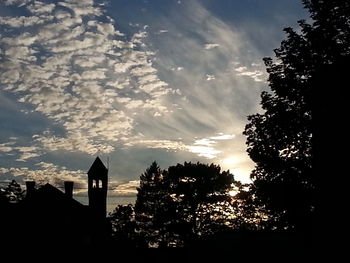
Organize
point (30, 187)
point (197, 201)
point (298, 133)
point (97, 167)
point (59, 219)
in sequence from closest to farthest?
point (298, 133) < point (97, 167) < point (59, 219) < point (30, 187) < point (197, 201)

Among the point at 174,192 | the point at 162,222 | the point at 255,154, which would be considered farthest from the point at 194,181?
the point at 255,154

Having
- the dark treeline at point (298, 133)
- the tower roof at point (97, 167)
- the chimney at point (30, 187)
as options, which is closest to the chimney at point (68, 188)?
the chimney at point (30, 187)

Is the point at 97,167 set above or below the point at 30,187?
above

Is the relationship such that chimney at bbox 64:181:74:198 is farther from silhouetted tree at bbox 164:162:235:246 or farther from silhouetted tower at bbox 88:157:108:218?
silhouetted tree at bbox 164:162:235:246

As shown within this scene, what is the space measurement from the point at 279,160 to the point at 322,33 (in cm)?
A: 855

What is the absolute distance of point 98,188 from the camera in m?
39.8

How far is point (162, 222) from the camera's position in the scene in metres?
61.3

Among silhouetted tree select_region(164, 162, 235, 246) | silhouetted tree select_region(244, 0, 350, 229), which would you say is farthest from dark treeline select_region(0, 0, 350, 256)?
silhouetted tree select_region(164, 162, 235, 246)

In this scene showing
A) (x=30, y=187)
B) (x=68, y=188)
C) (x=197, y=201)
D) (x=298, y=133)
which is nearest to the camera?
(x=298, y=133)

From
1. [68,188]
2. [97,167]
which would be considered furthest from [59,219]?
[97,167]

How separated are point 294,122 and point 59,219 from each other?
85.5 ft

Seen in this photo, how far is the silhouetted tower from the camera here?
39094 millimetres

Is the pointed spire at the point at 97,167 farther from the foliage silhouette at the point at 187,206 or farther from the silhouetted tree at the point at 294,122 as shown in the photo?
the foliage silhouette at the point at 187,206

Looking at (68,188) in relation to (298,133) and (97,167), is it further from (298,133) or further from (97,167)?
(298,133)
